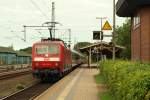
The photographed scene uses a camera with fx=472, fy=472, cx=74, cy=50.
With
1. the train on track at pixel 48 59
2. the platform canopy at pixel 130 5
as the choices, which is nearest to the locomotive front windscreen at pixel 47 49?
the train on track at pixel 48 59

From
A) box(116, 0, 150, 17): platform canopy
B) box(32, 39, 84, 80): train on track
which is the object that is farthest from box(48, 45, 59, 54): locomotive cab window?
box(116, 0, 150, 17): platform canopy

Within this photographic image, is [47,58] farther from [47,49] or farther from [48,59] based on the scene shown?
[47,49]

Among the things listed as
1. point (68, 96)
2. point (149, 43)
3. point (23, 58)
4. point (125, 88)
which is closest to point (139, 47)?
point (149, 43)

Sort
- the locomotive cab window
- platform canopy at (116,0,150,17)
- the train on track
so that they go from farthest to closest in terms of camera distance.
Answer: the locomotive cab window → the train on track → platform canopy at (116,0,150,17)

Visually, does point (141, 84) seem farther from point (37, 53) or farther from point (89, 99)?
point (37, 53)

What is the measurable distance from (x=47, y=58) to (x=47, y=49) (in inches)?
31.3

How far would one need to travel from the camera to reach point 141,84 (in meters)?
8.53

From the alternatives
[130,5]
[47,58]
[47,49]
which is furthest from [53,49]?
[130,5]

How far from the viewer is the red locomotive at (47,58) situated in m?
33.2

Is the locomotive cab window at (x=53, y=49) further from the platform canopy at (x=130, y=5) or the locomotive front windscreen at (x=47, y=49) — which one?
the platform canopy at (x=130, y=5)

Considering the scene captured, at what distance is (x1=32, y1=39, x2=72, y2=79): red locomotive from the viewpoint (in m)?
33.2

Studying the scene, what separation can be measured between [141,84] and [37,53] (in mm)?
25738

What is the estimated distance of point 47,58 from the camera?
33594mm

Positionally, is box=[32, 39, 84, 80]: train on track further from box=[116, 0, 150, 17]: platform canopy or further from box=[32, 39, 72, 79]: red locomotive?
box=[116, 0, 150, 17]: platform canopy
